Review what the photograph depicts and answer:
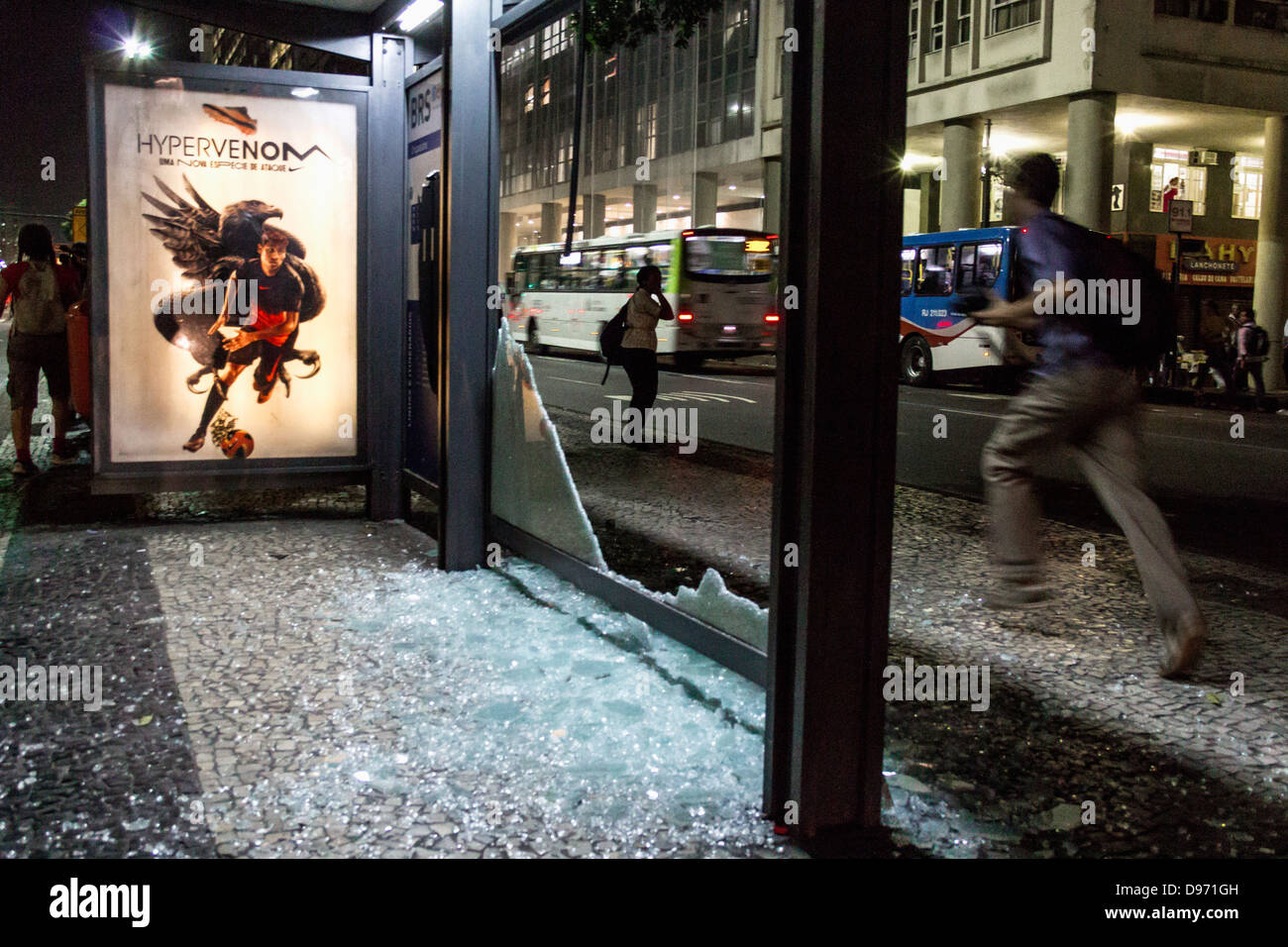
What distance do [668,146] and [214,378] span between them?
132 ft

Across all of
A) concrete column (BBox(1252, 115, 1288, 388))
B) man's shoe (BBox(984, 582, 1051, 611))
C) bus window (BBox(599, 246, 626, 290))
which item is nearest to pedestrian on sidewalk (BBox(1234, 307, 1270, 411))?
concrete column (BBox(1252, 115, 1288, 388))

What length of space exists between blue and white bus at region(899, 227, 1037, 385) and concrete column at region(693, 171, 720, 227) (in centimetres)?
1903

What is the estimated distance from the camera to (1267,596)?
6328 mm

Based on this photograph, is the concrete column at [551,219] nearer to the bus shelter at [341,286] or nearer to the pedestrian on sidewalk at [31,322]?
the pedestrian on sidewalk at [31,322]

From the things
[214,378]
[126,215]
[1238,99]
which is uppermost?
[1238,99]

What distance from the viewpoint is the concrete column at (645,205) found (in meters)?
47.7

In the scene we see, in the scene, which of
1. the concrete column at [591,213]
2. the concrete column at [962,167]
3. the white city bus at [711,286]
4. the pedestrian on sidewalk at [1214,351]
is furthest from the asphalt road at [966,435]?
the concrete column at [591,213]

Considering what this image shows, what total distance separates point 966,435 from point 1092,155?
1656cm

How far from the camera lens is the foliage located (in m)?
11.5

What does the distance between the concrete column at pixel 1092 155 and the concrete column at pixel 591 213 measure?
25.5 m

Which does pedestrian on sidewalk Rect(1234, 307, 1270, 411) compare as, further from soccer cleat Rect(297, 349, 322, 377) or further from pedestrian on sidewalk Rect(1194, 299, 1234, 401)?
soccer cleat Rect(297, 349, 322, 377)

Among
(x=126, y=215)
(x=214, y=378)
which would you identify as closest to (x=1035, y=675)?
(x=214, y=378)

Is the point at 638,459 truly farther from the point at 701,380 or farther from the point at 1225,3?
the point at 1225,3

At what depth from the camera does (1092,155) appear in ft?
91.0
